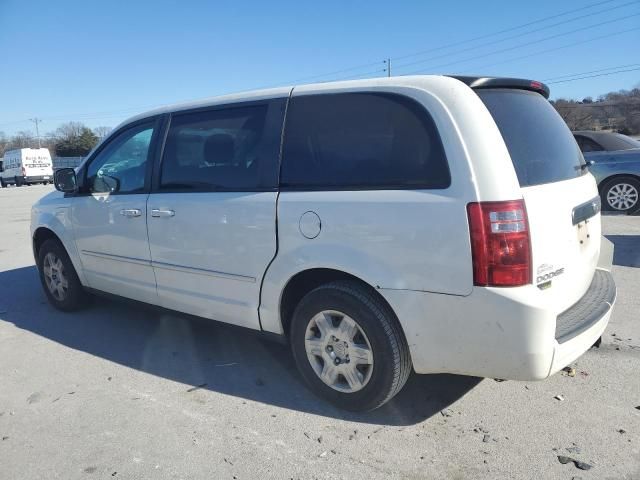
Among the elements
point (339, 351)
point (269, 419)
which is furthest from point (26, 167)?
point (339, 351)

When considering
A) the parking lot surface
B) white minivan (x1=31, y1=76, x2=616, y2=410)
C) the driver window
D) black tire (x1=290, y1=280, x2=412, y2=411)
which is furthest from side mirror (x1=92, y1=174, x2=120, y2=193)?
black tire (x1=290, y1=280, x2=412, y2=411)

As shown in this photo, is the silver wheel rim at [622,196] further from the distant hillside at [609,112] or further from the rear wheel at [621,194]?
the distant hillside at [609,112]

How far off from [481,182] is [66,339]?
372cm

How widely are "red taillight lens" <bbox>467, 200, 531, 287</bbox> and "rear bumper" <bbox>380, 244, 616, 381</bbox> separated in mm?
68

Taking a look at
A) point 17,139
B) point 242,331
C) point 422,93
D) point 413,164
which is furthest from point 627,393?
point 17,139

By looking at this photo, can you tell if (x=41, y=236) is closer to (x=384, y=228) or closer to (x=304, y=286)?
(x=304, y=286)

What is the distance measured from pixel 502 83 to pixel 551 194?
70 cm

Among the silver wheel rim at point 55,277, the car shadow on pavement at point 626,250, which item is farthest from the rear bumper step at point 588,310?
the silver wheel rim at point 55,277

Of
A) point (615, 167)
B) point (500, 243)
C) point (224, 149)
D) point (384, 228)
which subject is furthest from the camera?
point (615, 167)

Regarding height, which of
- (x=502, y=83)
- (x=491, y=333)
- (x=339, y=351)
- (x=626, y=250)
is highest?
(x=502, y=83)

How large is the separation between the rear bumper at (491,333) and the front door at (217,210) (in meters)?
1.00

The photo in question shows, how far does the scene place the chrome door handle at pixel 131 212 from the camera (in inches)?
154

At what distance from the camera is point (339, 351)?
9.75 feet

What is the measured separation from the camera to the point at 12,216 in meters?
14.1
